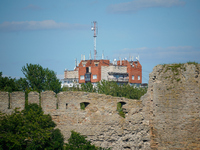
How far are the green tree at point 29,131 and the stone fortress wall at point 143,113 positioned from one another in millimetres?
446

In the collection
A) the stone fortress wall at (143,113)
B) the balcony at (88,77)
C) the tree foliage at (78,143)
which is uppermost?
the balcony at (88,77)

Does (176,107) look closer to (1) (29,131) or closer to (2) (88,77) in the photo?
(1) (29,131)

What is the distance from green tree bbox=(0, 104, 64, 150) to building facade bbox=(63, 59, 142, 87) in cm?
6778

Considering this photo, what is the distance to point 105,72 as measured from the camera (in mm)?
89250

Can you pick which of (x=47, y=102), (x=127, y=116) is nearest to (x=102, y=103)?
(x=127, y=116)

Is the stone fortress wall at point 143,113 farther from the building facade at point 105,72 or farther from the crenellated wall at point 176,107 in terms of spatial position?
the building facade at point 105,72

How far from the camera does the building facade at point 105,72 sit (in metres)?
89.1

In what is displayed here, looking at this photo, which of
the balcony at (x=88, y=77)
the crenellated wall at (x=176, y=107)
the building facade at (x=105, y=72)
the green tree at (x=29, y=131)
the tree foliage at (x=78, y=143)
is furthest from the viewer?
the balcony at (x=88, y=77)

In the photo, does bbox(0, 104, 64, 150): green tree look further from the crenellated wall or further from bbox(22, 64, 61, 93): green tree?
→ bbox(22, 64, 61, 93): green tree

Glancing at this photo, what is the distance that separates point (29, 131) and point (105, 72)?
2766 inches

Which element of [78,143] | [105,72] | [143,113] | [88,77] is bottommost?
[78,143]

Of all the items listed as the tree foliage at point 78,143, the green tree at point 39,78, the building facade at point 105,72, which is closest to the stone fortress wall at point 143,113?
the tree foliage at point 78,143

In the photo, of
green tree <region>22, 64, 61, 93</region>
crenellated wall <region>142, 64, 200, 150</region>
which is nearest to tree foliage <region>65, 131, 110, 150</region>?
crenellated wall <region>142, 64, 200, 150</region>

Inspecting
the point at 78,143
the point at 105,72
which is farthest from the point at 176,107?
the point at 105,72
